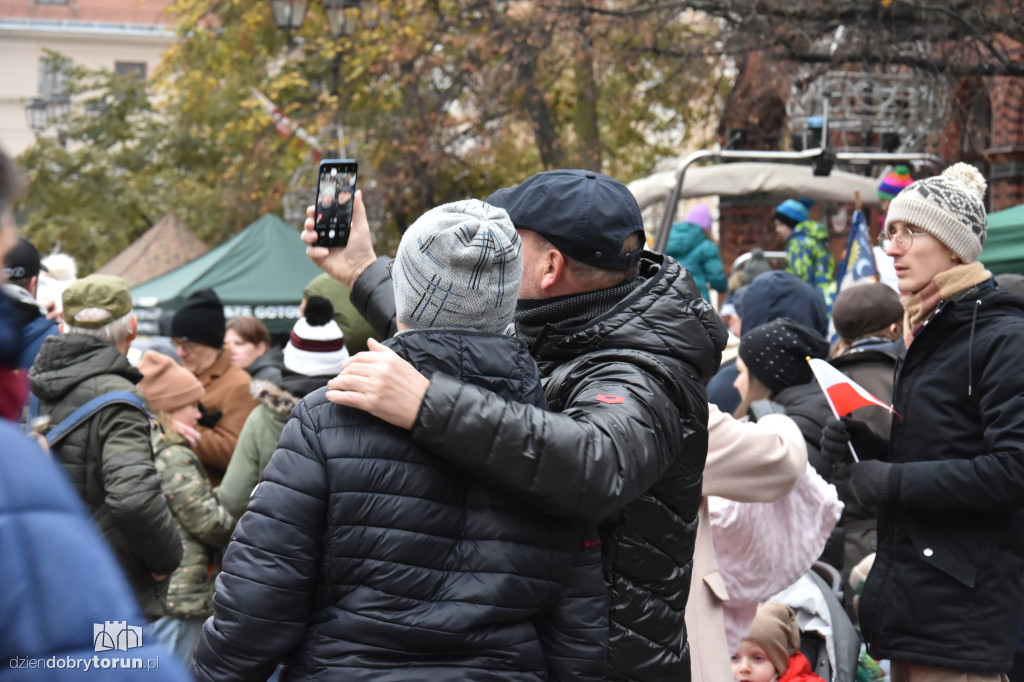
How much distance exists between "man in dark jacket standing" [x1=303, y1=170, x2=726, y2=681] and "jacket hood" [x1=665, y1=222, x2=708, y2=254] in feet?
27.5

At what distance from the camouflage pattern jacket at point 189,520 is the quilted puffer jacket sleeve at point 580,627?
2.79 metres

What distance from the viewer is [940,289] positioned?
3672mm

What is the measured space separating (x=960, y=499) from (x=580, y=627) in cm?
174

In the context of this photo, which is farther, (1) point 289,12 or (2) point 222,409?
(1) point 289,12

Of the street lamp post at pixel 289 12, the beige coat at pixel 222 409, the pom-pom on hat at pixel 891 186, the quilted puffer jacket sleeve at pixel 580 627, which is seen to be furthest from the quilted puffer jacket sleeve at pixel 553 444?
the street lamp post at pixel 289 12

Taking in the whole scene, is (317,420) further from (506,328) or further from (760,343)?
(760,343)

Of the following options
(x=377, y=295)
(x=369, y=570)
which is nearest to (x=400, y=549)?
(x=369, y=570)

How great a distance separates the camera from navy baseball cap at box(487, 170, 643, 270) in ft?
8.02

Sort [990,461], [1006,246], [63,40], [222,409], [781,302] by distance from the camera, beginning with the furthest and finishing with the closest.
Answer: [63,40] → [1006,246] → [222,409] → [781,302] → [990,461]

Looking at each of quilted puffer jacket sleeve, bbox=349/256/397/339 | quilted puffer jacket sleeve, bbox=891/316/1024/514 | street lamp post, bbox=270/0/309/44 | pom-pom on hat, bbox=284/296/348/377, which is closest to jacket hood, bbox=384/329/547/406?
quilted puffer jacket sleeve, bbox=349/256/397/339

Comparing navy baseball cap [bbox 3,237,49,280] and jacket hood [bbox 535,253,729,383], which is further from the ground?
jacket hood [bbox 535,253,729,383]

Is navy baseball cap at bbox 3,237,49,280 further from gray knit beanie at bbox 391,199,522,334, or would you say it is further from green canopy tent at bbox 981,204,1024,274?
green canopy tent at bbox 981,204,1024,274

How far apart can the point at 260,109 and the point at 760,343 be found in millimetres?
15317

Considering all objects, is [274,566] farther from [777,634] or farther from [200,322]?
[200,322]
